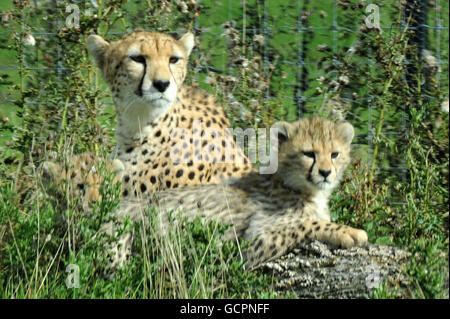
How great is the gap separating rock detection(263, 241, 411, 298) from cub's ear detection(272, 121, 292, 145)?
0.69m

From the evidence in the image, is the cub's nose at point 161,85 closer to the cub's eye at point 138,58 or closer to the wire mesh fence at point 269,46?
the cub's eye at point 138,58

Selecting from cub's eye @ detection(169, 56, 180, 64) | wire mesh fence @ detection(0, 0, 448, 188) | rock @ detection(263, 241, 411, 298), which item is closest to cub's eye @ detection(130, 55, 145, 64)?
cub's eye @ detection(169, 56, 180, 64)

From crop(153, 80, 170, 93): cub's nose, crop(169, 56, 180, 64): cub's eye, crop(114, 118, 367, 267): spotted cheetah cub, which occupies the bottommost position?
crop(114, 118, 367, 267): spotted cheetah cub

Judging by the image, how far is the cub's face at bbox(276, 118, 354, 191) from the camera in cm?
448

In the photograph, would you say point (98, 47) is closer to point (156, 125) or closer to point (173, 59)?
point (173, 59)

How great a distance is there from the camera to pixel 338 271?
4156 millimetres

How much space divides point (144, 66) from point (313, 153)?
3.40ft

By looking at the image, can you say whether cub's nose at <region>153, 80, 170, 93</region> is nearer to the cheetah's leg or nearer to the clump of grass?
the clump of grass

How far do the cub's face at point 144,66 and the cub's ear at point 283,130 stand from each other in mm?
597
